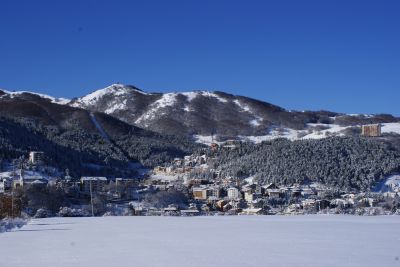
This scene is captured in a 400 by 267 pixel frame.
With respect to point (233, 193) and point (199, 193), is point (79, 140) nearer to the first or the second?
point (199, 193)

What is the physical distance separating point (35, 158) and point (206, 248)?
55.9 m

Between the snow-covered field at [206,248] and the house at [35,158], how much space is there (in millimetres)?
47657

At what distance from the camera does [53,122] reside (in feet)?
382

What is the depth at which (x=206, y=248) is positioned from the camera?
1483 centimetres

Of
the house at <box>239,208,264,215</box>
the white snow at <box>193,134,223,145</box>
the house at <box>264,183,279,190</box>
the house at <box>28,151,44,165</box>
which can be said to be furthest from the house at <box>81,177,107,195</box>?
the white snow at <box>193,134,223,145</box>

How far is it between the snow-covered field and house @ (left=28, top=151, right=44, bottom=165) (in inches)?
1876

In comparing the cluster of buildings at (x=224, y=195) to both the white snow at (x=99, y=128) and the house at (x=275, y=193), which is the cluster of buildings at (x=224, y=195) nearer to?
the house at (x=275, y=193)

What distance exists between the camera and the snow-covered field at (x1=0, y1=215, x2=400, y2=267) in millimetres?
12274

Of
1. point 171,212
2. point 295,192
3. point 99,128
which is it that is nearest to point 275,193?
point 295,192

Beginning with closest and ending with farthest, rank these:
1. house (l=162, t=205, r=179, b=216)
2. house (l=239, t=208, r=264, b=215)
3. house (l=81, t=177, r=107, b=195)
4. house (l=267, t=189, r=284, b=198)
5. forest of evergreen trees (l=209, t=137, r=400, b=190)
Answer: house (l=162, t=205, r=179, b=216), house (l=239, t=208, r=264, b=215), house (l=267, t=189, r=284, b=198), house (l=81, t=177, r=107, b=195), forest of evergreen trees (l=209, t=137, r=400, b=190)

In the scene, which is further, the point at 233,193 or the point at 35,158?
the point at 35,158

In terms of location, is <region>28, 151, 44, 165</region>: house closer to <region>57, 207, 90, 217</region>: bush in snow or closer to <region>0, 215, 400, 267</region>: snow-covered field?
<region>57, 207, 90, 217</region>: bush in snow

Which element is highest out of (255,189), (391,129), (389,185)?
(391,129)

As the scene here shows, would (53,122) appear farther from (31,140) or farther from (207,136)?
(207,136)
